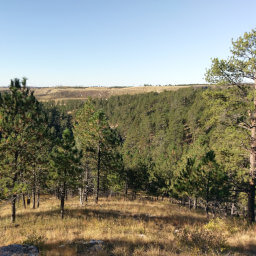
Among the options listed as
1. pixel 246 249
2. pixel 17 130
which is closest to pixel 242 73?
pixel 246 249

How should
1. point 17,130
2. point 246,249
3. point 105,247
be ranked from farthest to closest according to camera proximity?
point 17,130 → point 105,247 → point 246,249

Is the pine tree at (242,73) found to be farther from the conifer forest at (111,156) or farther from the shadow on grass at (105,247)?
the shadow on grass at (105,247)

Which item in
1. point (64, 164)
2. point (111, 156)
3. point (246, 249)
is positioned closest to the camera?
point (246, 249)

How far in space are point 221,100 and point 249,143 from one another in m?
2.80

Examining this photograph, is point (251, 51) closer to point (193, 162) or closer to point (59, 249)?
point (59, 249)

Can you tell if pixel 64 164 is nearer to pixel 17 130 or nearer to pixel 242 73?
pixel 17 130

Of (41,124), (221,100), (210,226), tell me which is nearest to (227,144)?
(221,100)

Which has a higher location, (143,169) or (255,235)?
(255,235)

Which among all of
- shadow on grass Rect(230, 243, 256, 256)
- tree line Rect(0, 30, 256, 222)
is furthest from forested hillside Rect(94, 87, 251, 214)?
shadow on grass Rect(230, 243, 256, 256)

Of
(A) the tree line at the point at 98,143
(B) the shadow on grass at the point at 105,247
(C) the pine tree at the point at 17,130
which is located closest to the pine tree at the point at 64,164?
(A) the tree line at the point at 98,143

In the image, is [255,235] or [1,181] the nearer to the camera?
[255,235]

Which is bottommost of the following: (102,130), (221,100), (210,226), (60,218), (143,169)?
(143,169)

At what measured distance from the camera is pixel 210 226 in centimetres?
926

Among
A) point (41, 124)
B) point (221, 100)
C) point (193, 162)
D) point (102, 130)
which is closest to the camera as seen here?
point (221, 100)
